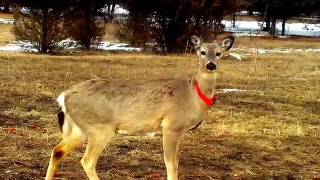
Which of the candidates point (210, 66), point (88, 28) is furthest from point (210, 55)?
point (88, 28)

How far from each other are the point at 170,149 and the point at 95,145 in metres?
0.74

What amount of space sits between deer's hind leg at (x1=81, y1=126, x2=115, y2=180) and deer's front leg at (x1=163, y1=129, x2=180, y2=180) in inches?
21.1

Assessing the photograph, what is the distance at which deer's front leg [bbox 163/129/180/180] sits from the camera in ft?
20.7

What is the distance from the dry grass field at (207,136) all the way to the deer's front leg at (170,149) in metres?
0.52

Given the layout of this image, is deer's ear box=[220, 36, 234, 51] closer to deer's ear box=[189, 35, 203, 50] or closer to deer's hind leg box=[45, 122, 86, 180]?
deer's ear box=[189, 35, 203, 50]

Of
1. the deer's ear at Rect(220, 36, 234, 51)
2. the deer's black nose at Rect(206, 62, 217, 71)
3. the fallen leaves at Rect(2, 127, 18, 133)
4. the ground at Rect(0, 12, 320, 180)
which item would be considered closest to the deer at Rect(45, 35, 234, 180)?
the deer's black nose at Rect(206, 62, 217, 71)

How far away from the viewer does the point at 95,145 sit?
6.28 m

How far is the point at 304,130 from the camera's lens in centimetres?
975

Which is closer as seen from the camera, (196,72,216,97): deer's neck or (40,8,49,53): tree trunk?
(196,72,216,97): deer's neck

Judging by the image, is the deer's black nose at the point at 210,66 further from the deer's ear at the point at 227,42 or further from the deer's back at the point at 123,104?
the deer's ear at the point at 227,42

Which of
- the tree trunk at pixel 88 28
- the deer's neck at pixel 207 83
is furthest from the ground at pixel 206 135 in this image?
the tree trunk at pixel 88 28

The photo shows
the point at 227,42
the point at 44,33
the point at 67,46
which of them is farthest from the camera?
the point at 67,46

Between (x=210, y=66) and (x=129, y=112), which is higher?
(x=210, y=66)

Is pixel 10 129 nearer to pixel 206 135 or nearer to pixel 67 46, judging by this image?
pixel 206 135
